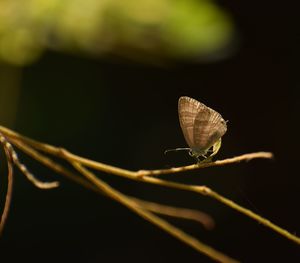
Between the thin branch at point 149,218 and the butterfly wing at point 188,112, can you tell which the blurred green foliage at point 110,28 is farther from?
the thin branch at point 149,218

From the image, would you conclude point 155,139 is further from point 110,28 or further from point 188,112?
point 188,112

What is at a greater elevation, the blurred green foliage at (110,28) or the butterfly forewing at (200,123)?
the blurred green foliage at (110,28)

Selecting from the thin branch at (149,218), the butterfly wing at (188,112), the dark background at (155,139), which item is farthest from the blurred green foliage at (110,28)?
the dark background at (155,139)

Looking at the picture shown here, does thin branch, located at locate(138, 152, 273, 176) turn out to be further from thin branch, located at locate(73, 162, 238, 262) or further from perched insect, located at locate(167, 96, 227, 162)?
perched insect, located at locate(167, 96, 227, 162)

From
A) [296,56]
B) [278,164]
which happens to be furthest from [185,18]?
[278,164]

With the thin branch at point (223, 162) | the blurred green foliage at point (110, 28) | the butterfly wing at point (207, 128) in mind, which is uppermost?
the blurred green foliage at point (110, 28)

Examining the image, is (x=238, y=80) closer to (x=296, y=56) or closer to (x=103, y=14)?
(x=296, y=56)

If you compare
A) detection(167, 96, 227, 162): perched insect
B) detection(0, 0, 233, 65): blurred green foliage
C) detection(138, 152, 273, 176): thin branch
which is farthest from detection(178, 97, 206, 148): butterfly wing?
detection(0, 0, 233, 65): blurred green foliage

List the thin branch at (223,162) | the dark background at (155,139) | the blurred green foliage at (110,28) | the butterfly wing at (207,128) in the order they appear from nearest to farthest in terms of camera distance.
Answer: the thin branch at (223,162)
the butterfly wing at (207,128)
the blurred green foliage at (110,28)
the dark background at (155,139)
